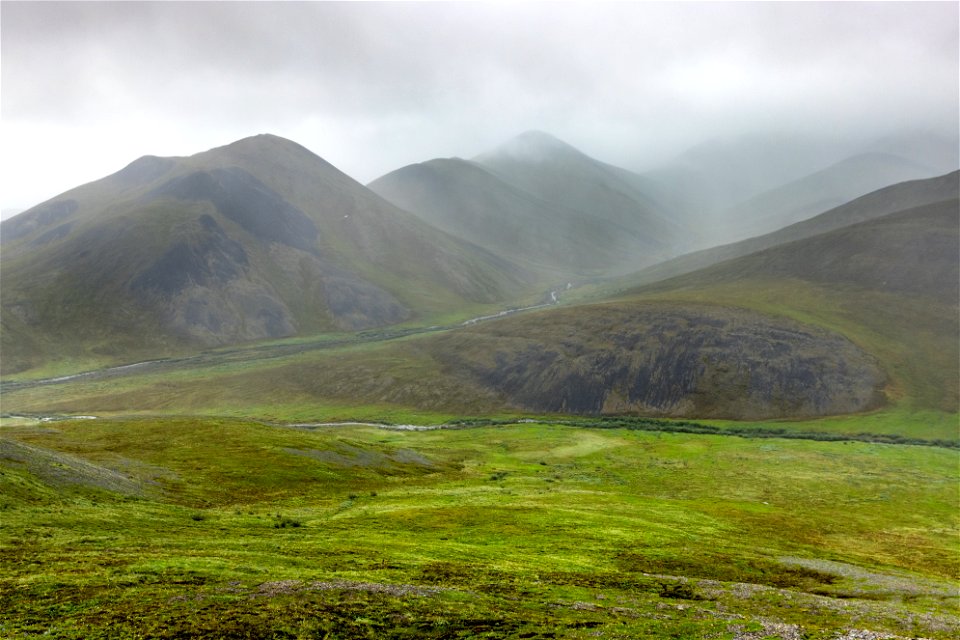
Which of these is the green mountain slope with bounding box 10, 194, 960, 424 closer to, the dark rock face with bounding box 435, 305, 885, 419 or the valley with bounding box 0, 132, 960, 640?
the dark rock face with bounding box 435, 305, 885, 419

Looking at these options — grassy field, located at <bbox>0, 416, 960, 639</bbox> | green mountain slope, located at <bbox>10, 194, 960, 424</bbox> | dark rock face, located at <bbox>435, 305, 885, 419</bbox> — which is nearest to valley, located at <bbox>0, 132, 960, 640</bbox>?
grassy field, located at <bbox>0, 416, 960, 639</bbox>

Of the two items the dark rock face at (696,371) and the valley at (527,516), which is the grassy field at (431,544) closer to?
the valley at (527,516)

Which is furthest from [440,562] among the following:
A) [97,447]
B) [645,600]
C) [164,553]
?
[97,447]

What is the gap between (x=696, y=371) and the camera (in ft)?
570

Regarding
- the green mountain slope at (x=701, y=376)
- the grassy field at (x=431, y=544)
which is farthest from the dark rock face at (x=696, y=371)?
the grassy field at (x=431, y=544)

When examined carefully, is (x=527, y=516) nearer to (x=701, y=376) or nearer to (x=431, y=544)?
(x=431, y=544)

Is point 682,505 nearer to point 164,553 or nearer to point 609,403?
point 164,553

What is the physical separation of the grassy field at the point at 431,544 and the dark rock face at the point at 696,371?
60.6 meters

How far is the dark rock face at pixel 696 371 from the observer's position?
160 metres

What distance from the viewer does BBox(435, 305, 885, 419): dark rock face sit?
525 feet

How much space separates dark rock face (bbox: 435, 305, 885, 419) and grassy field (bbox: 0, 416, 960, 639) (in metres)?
60.6

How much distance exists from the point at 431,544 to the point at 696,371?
14539 centimetres

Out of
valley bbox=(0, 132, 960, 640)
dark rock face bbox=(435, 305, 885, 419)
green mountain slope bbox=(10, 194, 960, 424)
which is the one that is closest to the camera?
valley bbox=(0, 132, 960, 640)

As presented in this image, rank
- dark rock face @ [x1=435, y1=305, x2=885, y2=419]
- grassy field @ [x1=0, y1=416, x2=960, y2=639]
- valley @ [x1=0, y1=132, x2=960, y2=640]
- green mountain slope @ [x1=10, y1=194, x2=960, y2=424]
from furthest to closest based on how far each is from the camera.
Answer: dark rock face @ [x1=435, y1=305, x2=885, y2=419] < green mountain slope @ [x1=10, y1=194, x2=960, y2=424] < valley @ [x1=0, y1=132, x2=960, y2=640] < grassy field @ [x1=0, y1=416, x2=960, y2=639]
